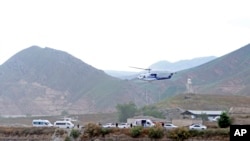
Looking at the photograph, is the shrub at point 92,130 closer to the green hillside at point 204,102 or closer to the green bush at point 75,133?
the green bush at point 75,133

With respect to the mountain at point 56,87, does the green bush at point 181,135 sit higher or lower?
lower

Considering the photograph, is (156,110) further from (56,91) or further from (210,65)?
(210,65)

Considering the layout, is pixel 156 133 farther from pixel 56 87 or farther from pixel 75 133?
pixel 56 87

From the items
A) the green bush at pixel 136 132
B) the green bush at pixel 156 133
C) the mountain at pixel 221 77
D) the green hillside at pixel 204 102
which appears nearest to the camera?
the green bush at pixel 156 133

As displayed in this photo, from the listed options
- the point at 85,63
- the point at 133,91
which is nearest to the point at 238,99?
the point at 133,91

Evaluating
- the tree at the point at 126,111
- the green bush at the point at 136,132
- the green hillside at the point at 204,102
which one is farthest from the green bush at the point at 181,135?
the green hillside at the point at 204,102

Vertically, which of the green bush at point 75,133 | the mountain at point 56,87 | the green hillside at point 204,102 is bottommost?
the green bush at point 75,133

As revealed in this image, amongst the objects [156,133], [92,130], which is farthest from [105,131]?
[156,133]
